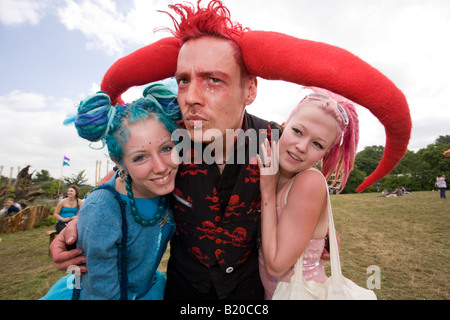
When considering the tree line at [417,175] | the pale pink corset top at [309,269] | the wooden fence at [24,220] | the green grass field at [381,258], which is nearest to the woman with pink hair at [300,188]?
the pale pink corset top at [309,269]

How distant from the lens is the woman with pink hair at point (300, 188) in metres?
1.55

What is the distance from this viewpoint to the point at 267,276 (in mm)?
1795

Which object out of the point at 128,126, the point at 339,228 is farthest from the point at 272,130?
the point at 339,228

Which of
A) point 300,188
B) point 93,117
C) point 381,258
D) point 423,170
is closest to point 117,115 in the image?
point 93,117

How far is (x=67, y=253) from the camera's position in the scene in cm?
159

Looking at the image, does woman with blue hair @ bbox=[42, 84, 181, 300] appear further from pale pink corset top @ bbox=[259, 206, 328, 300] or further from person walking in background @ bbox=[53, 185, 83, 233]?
person walking in background @ bbox=[53, 185, 83, 233]

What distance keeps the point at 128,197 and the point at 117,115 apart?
1.88 ft

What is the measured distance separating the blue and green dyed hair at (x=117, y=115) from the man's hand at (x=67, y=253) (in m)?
0.60

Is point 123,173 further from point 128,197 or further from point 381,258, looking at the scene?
point 381,258

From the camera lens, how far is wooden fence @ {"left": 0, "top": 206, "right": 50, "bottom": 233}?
1070cm

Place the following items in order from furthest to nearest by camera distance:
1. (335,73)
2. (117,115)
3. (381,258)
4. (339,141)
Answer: (381,258) → (339,141) → (117,115) → (335,73)

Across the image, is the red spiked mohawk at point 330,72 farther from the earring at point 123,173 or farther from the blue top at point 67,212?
the blue top at point 67,212

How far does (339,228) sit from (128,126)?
9439 millimetres
